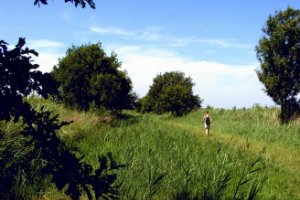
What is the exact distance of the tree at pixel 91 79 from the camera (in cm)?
2609

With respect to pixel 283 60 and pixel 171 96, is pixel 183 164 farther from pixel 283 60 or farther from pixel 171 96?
pixel 171 96

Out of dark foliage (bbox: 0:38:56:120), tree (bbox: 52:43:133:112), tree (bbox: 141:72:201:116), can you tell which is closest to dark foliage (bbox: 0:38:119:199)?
dark foliage (bbox: 0:38:56:120)

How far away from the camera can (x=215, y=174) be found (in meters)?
7.45

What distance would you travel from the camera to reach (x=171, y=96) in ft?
139

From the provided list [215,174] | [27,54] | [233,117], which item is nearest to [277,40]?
[233,117]

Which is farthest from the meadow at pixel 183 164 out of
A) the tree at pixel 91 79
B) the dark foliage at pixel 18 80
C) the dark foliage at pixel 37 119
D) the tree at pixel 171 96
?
the tree at pixel 171 96

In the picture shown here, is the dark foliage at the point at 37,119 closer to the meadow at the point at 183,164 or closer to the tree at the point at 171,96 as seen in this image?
the meadow at the point at 183,164

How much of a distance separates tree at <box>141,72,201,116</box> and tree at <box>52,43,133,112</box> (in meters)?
14.2

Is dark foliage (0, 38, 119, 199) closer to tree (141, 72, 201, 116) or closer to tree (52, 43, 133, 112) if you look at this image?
tree (52, 43, 133, 112)

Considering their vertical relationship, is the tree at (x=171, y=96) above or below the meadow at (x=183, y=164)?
above

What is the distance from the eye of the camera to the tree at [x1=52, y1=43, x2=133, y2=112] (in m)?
26.1

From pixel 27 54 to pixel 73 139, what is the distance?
9338mm

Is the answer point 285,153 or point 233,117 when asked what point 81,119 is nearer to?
point 285,153

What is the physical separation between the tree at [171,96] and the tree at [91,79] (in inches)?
559
